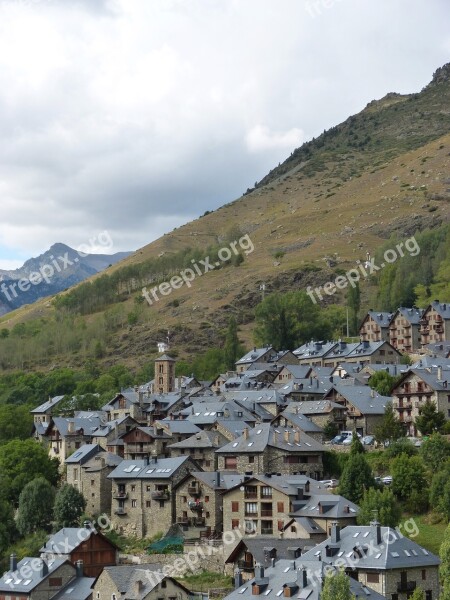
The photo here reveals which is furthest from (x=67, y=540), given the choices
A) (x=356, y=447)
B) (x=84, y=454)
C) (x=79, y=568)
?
(x=356, y=447)

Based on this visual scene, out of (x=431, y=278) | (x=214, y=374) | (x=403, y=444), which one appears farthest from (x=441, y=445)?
(x=431, y=278)

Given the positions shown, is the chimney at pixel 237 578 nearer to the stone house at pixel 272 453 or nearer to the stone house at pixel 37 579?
the stone house at pixel 37 579

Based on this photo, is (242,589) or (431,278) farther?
(431,278)

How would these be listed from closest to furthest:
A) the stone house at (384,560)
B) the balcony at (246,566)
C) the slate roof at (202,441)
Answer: the stone house at (384,560), the balcony at (246,566), the slate roof at (202,441)

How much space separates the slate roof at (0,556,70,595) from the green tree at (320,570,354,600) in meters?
29.0

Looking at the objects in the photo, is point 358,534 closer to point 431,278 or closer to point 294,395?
point 294,395

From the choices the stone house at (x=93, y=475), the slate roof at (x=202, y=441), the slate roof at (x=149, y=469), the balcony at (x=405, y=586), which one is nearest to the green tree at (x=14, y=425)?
the stone house at (x=93, y=475)

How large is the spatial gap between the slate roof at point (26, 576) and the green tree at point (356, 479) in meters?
23.0

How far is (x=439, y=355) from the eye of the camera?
13512 centimetres

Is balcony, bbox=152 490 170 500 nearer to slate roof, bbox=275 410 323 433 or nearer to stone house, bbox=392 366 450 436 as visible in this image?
slate roof, bbox=275 410 323 433

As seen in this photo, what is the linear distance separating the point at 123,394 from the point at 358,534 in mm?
61408

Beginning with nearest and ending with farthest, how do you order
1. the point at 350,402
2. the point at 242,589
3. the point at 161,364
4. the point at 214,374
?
the point at 242,589, the point at 350,402, the point at 161,364, the point at 214,374

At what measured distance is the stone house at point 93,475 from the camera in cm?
10375

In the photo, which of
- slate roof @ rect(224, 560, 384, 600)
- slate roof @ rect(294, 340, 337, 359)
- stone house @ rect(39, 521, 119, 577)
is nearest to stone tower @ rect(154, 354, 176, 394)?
slate roof @ rect(294, 340, 337, 359)
